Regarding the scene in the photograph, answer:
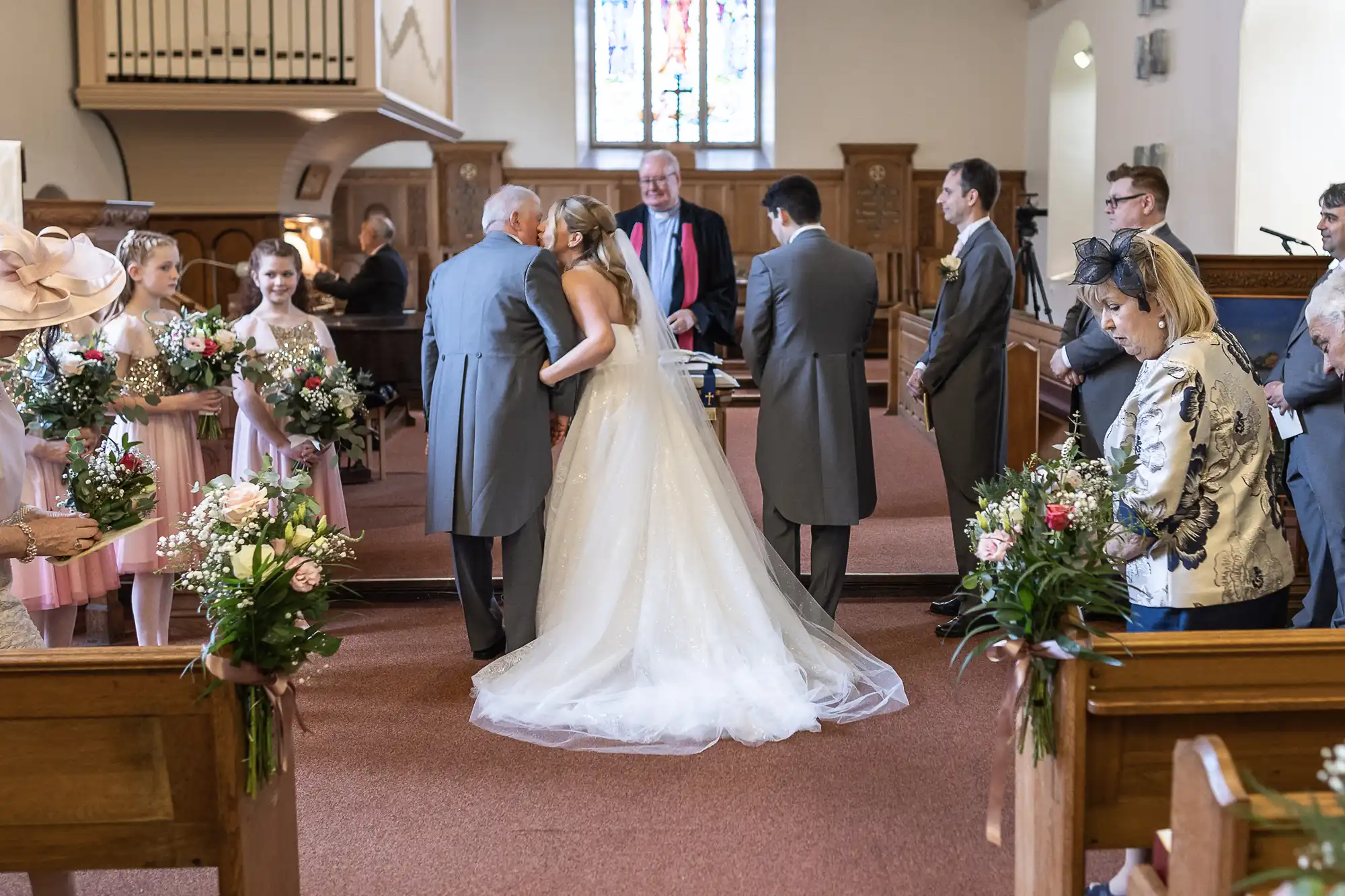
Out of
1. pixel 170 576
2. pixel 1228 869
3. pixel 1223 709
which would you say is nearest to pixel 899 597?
pixel 170 576

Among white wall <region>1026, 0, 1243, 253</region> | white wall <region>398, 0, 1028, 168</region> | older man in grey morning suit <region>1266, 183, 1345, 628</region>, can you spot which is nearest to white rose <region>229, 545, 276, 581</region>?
older man in grey morning suit <region>1266, 183, 1345, 628</region>

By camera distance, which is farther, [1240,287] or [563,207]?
[1240,287]

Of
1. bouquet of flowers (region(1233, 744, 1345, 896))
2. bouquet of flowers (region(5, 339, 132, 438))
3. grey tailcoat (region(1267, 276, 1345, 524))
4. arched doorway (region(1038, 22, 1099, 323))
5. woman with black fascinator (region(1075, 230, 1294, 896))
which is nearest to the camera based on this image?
bouquet of flowers (region(1233, 744, 1345, 896))

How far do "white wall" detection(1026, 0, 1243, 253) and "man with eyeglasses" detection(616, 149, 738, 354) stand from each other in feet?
19.2

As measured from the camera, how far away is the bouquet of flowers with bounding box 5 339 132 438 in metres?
4.04

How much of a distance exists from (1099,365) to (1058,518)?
239 centimetres

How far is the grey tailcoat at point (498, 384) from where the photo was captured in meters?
4.29

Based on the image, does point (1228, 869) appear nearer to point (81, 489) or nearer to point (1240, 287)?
point (81, 489)

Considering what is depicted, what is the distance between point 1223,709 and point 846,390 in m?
2.48

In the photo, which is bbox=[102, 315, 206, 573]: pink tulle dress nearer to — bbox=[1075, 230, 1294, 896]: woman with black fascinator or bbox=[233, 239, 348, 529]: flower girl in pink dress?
bbox=[233, 239, 348, 529]: flower girl in pink dress

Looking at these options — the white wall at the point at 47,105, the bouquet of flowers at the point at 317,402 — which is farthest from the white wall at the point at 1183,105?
the white wall at the point at 47,105

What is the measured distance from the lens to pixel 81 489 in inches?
132

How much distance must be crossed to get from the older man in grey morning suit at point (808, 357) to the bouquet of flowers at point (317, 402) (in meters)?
1.43

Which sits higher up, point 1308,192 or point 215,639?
point 1308,192
